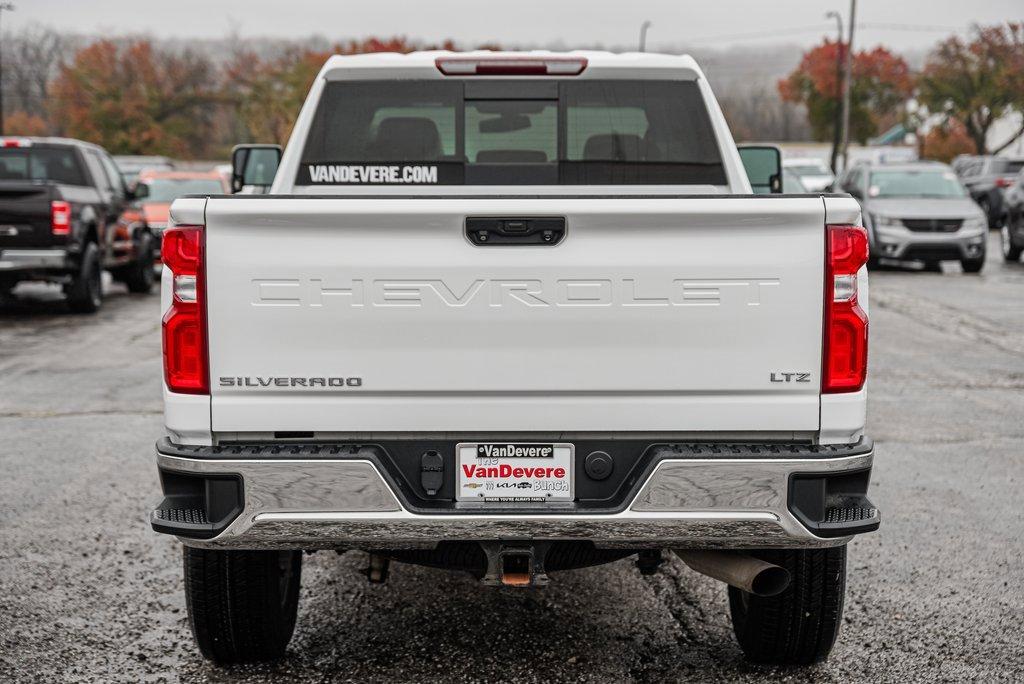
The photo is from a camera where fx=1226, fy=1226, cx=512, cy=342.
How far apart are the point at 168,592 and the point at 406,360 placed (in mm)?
2086

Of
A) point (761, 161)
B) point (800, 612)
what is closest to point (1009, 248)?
point (761, 161)

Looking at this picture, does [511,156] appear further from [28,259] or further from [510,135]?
[28,259]

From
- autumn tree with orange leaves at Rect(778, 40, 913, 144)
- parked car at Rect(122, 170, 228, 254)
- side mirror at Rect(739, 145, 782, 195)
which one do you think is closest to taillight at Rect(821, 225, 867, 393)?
side mirror at Rect(739, 145, 782, 195)

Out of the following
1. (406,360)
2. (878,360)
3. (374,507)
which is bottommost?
(878,360)

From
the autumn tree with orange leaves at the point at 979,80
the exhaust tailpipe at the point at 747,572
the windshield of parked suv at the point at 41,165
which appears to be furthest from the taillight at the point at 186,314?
the autumn tree with orange leaves at the point at 979,80

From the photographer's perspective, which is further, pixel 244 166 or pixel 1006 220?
pixel 1006 220

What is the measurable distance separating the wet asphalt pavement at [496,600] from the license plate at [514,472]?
844 mm

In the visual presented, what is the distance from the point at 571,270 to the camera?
3342mm

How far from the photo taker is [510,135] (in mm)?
5246

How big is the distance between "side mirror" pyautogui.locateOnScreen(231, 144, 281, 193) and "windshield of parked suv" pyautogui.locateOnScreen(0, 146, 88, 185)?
32.1 ft

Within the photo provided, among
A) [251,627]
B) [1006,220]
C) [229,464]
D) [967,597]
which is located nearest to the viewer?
[229,464]

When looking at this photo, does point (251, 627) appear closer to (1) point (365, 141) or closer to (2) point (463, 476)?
(2) point (463, 476)

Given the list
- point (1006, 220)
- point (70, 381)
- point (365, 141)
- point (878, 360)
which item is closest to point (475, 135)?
point (365, 141)

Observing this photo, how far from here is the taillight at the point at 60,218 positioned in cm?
1374
